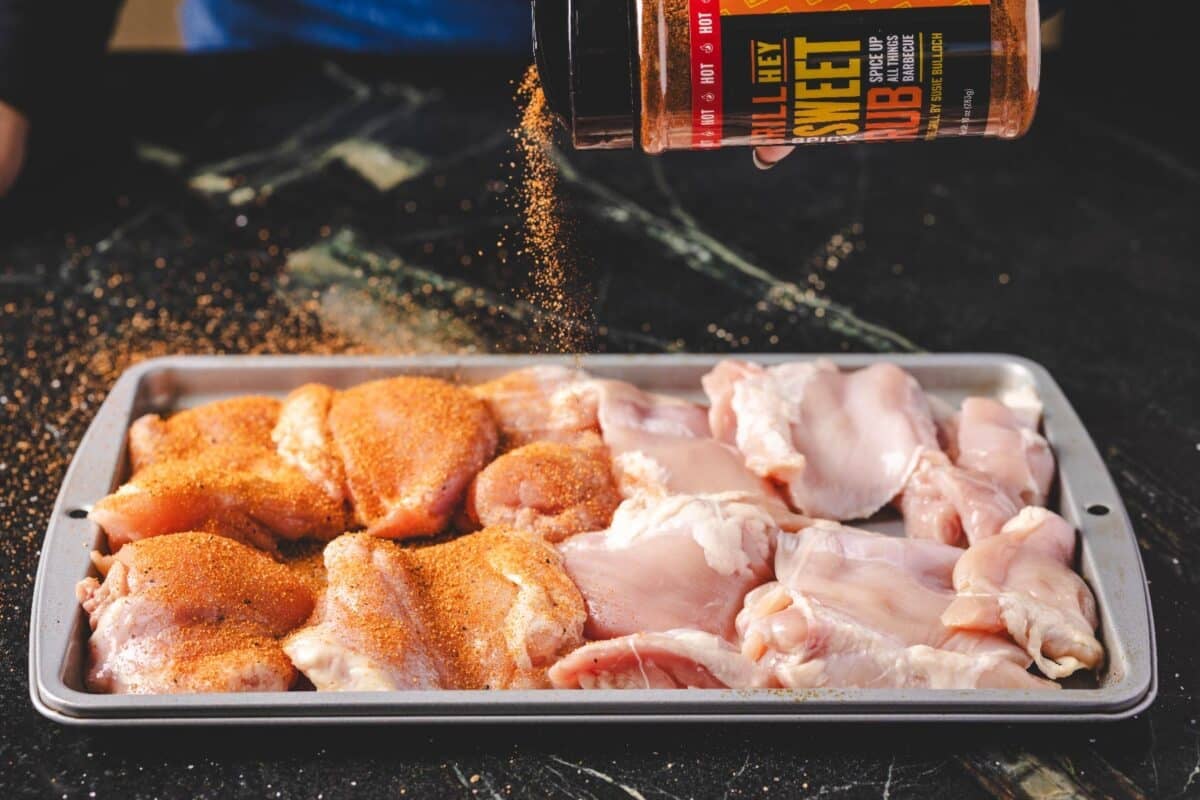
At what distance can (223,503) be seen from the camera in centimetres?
186

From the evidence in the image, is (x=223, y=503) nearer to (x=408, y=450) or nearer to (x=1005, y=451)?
Answer: (x=408, y=450)

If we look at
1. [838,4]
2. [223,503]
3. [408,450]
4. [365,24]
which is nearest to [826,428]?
[408,450]

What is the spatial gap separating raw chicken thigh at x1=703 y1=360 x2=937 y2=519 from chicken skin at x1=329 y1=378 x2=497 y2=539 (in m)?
0.40

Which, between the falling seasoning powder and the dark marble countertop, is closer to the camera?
the dark marble countertop

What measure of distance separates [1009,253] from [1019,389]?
0.58 meters

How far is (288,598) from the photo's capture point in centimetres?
173

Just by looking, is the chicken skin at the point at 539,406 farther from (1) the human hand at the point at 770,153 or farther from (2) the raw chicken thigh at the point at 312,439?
(1) the human hand at the point at 770,153

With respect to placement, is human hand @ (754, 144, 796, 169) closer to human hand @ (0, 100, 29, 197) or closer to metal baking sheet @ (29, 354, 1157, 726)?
metal baking sheet @ (29, 354, 1157, 726)

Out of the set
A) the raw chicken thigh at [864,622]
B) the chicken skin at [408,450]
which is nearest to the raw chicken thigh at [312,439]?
the chicken skin at [408,450]

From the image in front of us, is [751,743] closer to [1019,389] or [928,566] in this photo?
[928,566]

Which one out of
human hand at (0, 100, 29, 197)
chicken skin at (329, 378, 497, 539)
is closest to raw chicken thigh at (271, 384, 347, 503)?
chicken skin at (329, 378, 497, 539)

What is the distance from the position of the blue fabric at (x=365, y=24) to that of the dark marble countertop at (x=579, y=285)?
7 centimetres

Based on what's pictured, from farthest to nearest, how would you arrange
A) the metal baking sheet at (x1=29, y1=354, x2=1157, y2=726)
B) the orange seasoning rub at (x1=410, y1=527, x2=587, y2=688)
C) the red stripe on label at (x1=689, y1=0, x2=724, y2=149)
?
the orange seasoning rub at (x1=410, y1=527, x2=587, y2=688) < the metal baking sheet at (x1=29, y1=354, x2=1157, y2=726) < the red stripe on label at (x1=689, y1=0, x2=724, y2=149)

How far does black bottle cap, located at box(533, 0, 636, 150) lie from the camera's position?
1434 millimetres
